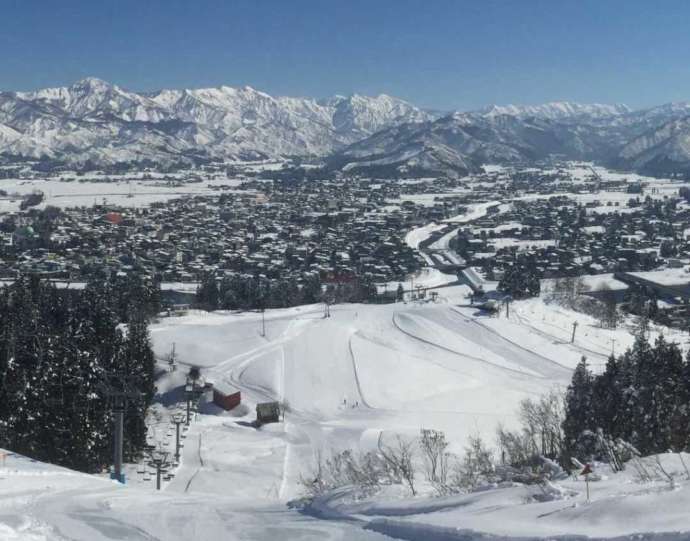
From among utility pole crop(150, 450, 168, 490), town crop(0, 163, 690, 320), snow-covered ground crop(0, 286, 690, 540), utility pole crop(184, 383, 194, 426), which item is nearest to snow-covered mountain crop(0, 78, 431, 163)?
town crop(0, 163, 690, 320)

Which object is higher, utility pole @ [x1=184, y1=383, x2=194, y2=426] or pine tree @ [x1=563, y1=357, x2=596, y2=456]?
pine tree @ [x1=563, y1=357, x2=596, y2=456]

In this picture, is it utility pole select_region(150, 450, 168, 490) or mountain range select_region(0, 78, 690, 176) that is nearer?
utility pole select_region(150, 450, 168, 490)

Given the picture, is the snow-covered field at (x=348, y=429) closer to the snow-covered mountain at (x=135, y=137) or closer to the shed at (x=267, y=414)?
the shed at (x=267, y=414)

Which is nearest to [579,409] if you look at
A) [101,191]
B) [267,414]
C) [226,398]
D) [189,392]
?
[267,414]

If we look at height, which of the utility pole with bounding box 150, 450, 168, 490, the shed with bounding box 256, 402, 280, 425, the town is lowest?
the utility pole with bounding box 150, 450, 168, 490

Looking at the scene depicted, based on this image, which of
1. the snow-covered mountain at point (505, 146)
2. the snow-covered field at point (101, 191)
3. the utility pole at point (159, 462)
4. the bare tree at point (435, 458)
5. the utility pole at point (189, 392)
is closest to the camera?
the bare tree at point (435, 458)

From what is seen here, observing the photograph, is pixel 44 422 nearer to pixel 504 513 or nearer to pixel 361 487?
pixel 361 487

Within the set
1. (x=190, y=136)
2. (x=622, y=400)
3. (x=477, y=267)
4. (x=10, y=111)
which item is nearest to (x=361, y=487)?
(x=622, y=400)

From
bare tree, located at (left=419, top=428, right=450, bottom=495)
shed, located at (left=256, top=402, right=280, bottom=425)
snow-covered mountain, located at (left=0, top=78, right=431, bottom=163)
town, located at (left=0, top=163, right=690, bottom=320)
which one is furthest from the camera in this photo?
snow-covered mountain, located at (left=0, top=78, right=431, bottom=163)

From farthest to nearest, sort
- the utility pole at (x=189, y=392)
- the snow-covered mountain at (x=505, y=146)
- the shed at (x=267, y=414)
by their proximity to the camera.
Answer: the snow-covered mountain at (x=505, y=146) → the utility pole at (x=189, y=392) → the shed at (x=267, y=414)

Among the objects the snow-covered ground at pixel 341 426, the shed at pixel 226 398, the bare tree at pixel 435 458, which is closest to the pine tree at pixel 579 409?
the bare tree at pixel 435 458

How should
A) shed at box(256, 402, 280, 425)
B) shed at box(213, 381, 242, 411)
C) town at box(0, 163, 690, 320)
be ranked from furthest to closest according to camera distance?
1. town at box(0, 163, 690, 320)
2. shed at box(213, 381, 242, 411)
3. shed at box(256, 402, 280, 425)

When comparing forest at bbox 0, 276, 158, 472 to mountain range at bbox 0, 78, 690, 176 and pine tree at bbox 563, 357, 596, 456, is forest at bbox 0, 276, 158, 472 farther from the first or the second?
mountain range at bbox 0, 78, 690, 176
